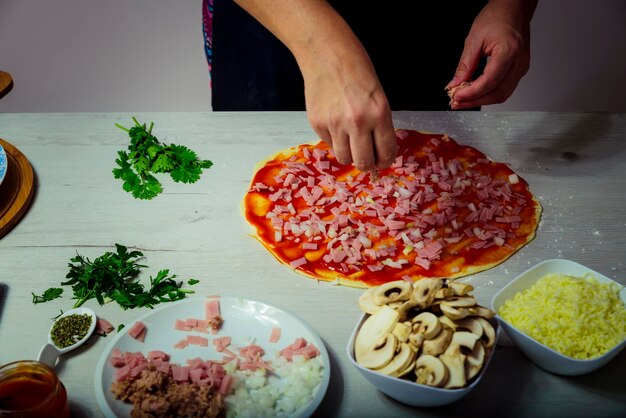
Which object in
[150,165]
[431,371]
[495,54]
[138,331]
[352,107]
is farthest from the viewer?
[150,165]

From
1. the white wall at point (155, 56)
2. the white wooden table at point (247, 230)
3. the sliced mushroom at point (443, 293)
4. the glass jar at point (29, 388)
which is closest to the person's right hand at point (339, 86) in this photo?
the white wooden table at point (247, 230)

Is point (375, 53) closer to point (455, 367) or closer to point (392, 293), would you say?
point (392, 293)

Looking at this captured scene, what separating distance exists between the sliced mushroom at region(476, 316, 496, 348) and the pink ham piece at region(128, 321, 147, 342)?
2.59ft

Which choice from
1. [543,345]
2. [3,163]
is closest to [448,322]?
[543,345]

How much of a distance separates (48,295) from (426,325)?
104 cm

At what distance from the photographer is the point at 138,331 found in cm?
156

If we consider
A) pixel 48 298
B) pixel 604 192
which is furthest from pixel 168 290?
pixel 604 192

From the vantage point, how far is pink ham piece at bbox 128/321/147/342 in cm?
155

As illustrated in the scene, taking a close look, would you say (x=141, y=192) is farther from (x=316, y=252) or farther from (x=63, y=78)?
(x=63, y=78)

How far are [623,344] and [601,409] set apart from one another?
0.17 metres

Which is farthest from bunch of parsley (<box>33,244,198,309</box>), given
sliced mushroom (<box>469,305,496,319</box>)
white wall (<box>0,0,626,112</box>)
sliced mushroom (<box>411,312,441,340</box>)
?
white wall (<box>0,0,626,112</box>)

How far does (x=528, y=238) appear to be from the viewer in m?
1.96

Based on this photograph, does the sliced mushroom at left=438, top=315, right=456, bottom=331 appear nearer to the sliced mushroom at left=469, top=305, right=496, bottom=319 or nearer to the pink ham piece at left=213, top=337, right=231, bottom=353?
the sliced mushroom at left=469, top=305, right=496, bottom=319

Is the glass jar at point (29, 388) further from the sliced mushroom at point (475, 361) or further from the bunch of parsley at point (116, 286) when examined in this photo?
the sliced mushroom at point (475, 361)
